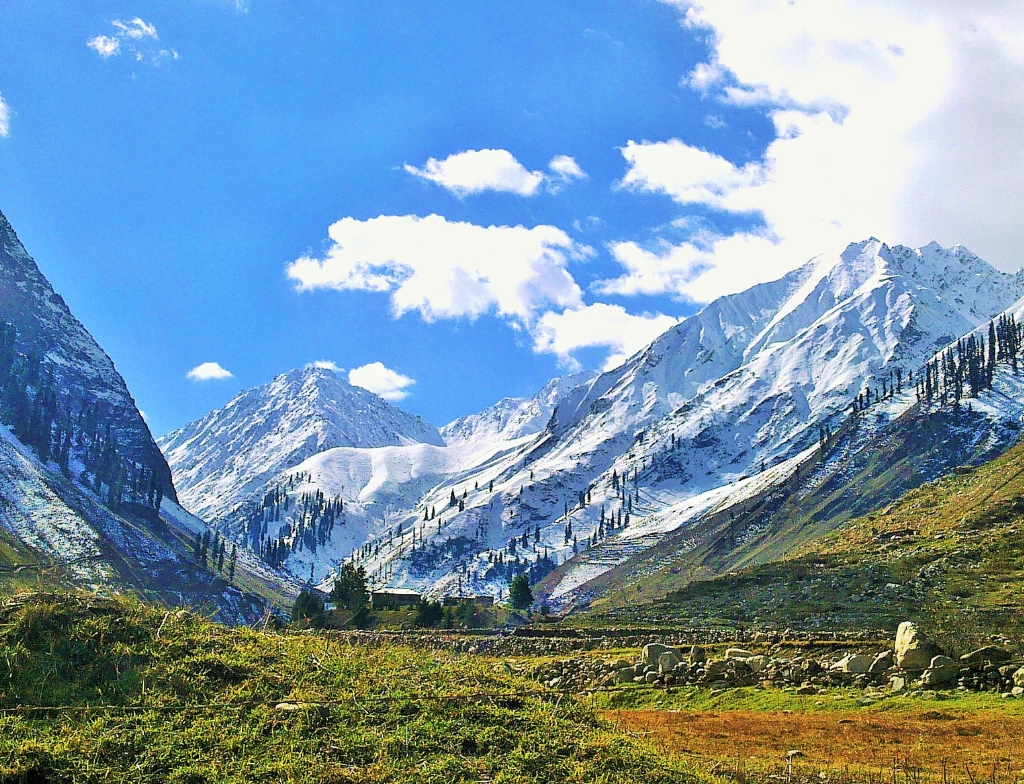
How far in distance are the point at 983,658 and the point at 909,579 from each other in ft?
291

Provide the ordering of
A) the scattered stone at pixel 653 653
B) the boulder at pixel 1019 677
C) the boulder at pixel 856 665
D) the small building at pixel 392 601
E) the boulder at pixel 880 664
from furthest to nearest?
the small building at pixel 392 601 → the scattered stone at pixel 653 653 → the boulder at pixel 856 665 → the boulder at pixel 880 664 → the boulder at pixel 1019 677

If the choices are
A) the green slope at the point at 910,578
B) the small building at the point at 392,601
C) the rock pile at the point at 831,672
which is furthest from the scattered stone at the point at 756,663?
the small building at the point at 392,601

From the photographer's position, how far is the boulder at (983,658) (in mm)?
31750

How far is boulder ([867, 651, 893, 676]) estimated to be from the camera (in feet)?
109

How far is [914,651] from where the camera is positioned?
108 feet

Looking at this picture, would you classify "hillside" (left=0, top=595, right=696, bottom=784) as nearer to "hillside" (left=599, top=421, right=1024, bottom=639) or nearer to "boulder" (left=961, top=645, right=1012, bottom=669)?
"boulder" (left=961, top=645, right=1012, bottom=669)

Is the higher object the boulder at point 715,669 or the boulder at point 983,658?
the boulder at point 983,658

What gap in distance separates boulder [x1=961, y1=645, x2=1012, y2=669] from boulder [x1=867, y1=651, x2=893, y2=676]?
2735mm

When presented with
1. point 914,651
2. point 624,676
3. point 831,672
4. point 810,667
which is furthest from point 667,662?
point 914,651

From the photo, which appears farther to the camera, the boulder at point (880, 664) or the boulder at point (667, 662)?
the boulder at point (667, 662)

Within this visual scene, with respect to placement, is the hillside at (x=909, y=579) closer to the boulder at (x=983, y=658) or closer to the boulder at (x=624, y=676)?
the boulder at (x=983, y=658)

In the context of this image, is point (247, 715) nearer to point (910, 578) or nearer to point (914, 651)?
point (914, 651)

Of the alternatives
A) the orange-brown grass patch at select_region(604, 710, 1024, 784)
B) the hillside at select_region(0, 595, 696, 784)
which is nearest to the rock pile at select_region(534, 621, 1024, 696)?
the orange-brown grass patch at select_region(604, 710, 1024, 784)

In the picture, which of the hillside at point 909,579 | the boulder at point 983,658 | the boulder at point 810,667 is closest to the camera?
the boulder at point 983,658
